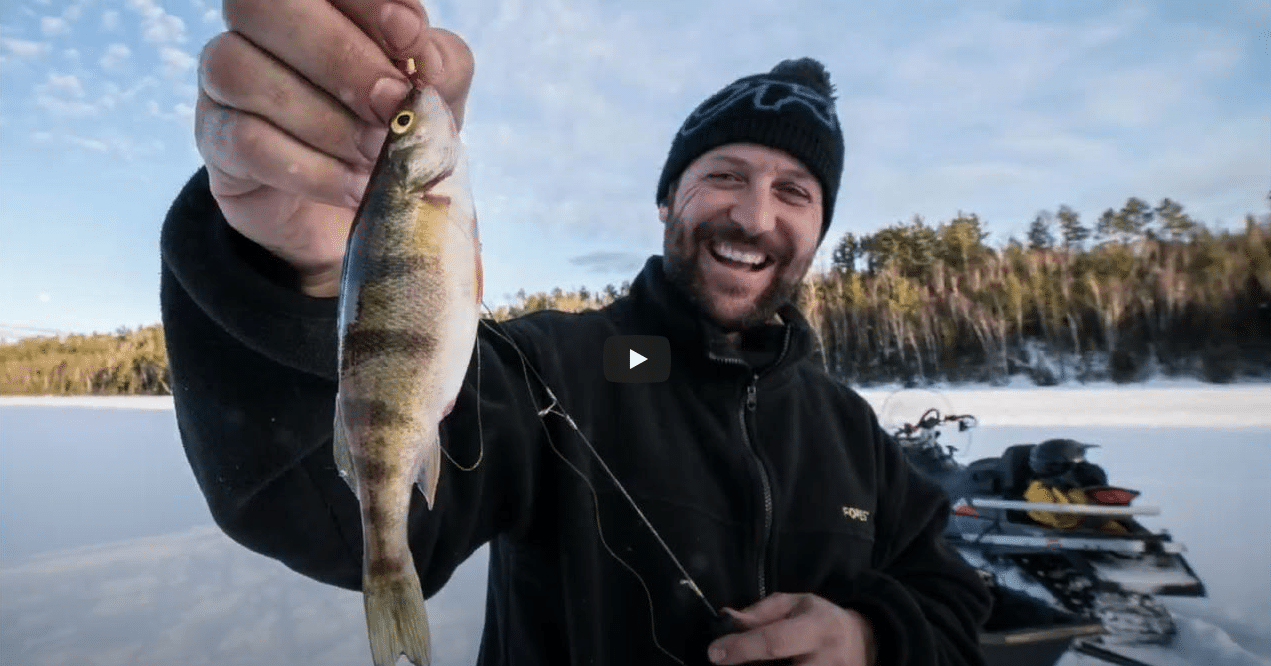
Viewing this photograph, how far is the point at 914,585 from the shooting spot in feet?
7.55

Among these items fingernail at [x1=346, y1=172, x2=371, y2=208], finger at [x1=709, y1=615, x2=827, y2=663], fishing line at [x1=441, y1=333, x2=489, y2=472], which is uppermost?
fingernail at [x1=346, y1=172, x2=371, y2=208]

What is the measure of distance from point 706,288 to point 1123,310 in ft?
48.5

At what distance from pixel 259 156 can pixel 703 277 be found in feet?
5.35

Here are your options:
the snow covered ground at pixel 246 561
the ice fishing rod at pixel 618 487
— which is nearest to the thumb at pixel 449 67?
the ice fishing rod at pixel 618 487

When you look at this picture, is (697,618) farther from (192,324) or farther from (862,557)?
(192,324)

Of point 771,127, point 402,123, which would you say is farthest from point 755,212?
point 402,123

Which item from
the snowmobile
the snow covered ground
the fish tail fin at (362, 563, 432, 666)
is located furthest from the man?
the snow covered ground

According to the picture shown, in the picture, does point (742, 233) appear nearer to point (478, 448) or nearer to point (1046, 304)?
point (478, 448)

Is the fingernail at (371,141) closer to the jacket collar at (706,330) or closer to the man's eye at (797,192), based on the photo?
the jacket collar at (706,330)

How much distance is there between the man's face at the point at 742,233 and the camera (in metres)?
2.45

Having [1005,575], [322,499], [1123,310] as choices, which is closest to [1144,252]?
[1123,310]

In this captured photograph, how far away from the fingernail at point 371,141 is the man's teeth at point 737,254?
1.50 m

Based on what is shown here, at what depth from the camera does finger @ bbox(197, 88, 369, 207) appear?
1003 mm

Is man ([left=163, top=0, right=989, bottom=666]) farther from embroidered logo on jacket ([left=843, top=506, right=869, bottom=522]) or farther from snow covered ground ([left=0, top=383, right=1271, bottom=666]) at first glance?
snow covered ground ([left=0, top=383, right=1271, bottom=666])
